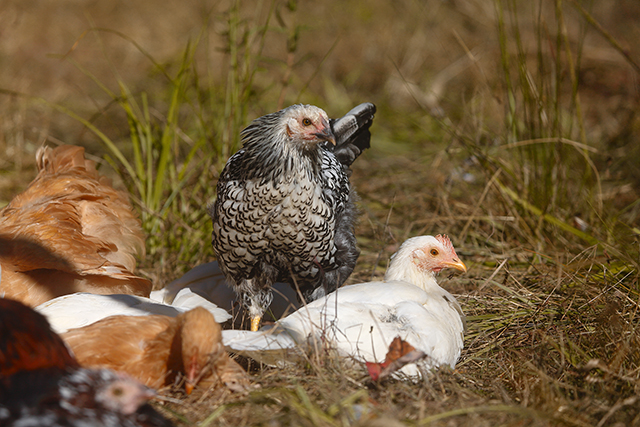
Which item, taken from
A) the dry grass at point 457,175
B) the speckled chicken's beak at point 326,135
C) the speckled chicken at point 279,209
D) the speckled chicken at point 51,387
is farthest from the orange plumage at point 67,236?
the speckled chicken's beak at point 326,135

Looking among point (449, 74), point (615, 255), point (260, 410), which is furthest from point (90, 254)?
point (449, 74)

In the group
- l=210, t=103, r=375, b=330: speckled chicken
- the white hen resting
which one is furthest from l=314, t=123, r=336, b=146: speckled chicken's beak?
the white hen resting

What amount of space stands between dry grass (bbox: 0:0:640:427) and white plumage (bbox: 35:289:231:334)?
66cm

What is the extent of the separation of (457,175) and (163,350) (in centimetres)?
289

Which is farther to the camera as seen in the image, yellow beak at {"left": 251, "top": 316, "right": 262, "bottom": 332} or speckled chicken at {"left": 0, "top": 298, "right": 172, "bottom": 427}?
yellow beak at {"left": 251, "top": 316, "right": 262, "bottom": 332}

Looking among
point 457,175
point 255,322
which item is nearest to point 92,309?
point 255,322

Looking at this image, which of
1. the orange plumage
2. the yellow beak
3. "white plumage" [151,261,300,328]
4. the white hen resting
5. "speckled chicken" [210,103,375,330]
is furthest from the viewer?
"white plumage" [151,261,300,328]

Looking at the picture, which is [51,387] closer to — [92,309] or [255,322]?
[92,309]

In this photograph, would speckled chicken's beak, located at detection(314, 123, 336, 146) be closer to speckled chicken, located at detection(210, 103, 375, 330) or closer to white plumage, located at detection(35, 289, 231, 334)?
speckled chicken, located at detection(210, 103, 375, 330)

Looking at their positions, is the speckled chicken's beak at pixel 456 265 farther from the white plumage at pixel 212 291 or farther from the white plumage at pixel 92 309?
the white plumage at pixel 92 309

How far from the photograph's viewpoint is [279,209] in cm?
281

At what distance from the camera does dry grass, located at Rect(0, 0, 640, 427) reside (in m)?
2.23

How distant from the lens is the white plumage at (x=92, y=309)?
2.68 meters

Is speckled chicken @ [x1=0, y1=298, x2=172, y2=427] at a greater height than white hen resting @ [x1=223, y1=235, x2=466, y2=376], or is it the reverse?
speckled chicken @ [x1=0, y1=298, x2=172, y2=427]
